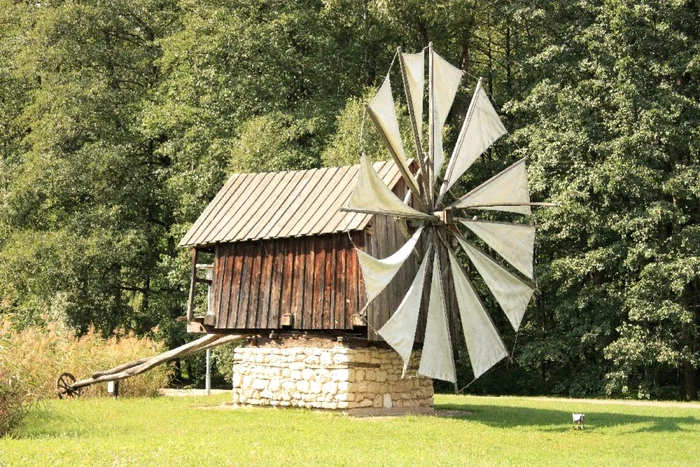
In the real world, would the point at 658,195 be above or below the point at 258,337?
above

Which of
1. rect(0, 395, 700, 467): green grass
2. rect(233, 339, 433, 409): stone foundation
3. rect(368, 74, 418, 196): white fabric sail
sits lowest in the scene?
rect(0, 395, 700, 467): green grass

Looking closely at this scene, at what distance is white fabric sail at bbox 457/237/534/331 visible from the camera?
64.1 ft

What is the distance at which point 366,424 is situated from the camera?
18.9 meters

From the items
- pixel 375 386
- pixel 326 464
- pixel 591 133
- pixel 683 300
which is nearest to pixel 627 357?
pixel 683 300

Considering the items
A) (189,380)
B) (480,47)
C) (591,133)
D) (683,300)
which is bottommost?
(189,380)

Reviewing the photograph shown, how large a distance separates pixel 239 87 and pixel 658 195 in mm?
15209

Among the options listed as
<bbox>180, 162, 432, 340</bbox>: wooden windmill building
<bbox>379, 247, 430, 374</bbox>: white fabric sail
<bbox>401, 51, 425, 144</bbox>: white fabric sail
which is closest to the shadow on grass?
<bbox>379, 247, 430, 374</bbox>: white fabric sail

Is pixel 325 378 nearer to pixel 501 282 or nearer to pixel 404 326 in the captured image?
pixel 404 326

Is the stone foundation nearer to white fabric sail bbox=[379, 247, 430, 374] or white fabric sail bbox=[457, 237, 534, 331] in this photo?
white fabric sail bbox=[379, 247, 430, 374]

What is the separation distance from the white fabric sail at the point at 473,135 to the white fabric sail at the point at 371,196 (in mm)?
1603

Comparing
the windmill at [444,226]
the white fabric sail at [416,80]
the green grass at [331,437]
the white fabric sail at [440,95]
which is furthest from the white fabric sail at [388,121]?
the green grass at [331,437]

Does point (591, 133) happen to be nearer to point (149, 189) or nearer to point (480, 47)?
point (480, 47)

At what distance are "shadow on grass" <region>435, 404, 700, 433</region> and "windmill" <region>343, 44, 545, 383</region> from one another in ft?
5.54

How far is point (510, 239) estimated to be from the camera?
783 inches
